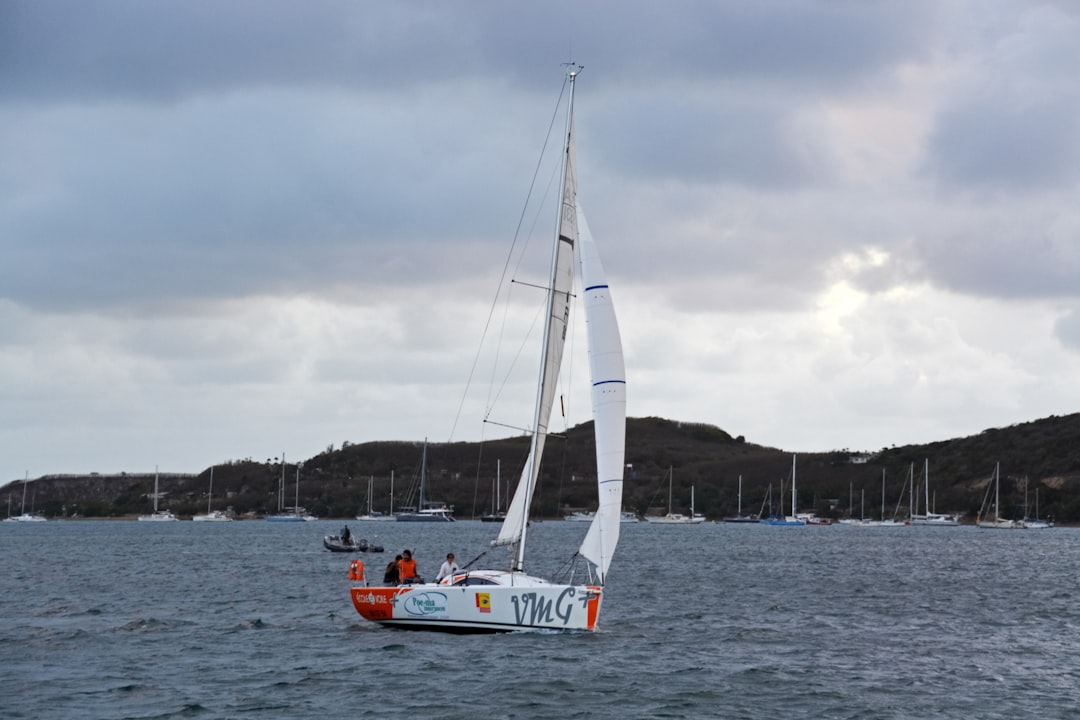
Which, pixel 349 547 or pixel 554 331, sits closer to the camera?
pixel 554 331

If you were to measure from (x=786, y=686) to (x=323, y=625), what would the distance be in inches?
649

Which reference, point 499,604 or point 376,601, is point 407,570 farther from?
point 499,604

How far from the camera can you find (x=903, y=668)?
34.6 metres

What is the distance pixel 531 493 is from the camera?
120 ft

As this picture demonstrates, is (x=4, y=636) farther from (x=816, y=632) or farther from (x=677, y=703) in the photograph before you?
(x=816, y=632)

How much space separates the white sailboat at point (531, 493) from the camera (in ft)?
117

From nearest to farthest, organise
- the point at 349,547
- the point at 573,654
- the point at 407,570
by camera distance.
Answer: the point at 573,654
the point at 407,570
the point at 349,547

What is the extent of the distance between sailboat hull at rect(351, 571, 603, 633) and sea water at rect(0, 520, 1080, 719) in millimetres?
565

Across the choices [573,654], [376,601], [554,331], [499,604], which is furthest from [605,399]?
[376,601]

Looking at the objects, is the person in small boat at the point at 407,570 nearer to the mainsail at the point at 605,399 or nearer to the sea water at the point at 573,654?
the sea water at the point at 573,654

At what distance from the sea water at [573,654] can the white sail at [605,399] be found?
3.19m

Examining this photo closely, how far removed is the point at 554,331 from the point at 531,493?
4415mm

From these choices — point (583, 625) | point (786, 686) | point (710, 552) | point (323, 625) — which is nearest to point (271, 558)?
point (710, 552)

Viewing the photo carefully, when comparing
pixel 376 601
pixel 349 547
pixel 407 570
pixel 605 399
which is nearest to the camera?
pixel 605 399
